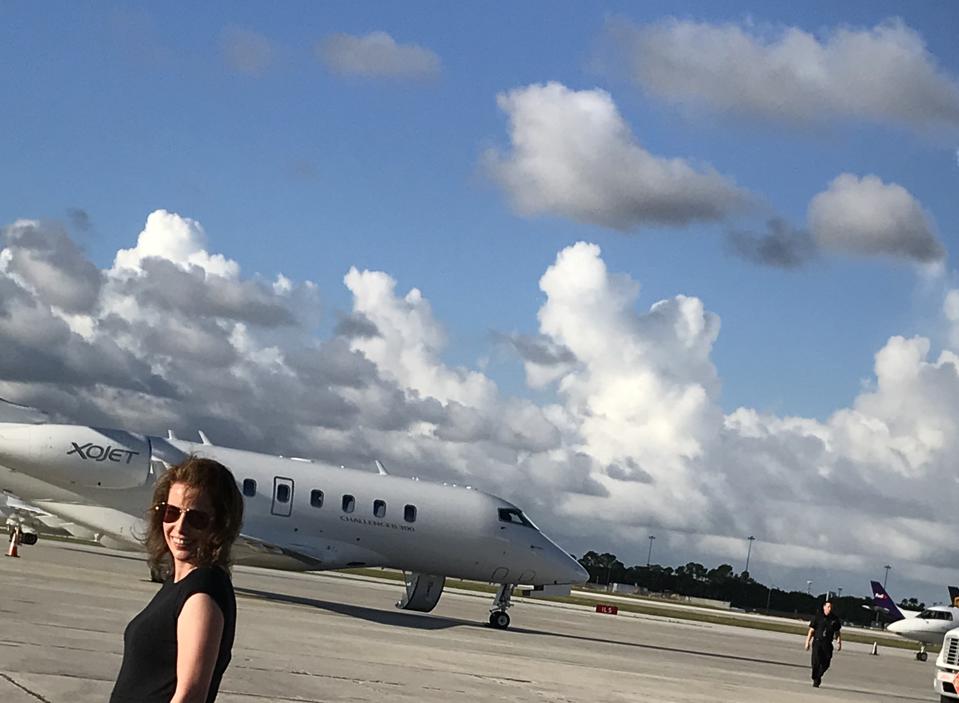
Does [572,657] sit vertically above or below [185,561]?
below

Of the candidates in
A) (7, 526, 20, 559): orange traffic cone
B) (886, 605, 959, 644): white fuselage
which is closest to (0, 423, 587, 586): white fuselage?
(7, 526, 20, 559): orange traffic cone

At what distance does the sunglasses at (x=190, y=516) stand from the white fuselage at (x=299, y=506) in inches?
1031

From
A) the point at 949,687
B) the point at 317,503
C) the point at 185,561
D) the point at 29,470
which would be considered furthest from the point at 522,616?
the point at 185,561

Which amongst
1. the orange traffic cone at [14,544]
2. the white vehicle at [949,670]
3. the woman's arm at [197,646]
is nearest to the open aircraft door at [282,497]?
the orange traffic cone at [14,544]

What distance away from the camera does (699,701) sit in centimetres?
1875

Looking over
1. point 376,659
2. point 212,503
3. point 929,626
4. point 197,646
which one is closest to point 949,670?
point 376,659

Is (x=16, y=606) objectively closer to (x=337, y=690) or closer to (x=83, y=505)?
(x=337, y=690)

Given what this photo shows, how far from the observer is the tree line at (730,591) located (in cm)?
13225

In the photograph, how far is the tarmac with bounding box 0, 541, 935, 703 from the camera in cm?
1453

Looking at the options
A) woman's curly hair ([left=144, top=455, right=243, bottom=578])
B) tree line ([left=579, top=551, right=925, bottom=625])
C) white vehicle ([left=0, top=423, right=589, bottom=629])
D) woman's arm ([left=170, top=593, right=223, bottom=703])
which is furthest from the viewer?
tree line ([left=579, top=551, right=925, bottom=625])

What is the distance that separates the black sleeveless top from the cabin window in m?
30.2

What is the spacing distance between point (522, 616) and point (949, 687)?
2647 cm

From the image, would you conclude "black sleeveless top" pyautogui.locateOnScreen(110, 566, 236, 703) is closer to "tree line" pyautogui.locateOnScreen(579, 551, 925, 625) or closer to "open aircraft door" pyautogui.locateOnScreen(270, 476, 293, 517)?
"open aircraft door" pyautogui.locateOnScreen(270, 476, 293, 517)

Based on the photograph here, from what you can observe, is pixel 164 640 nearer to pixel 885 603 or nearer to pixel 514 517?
pixel 514 517
